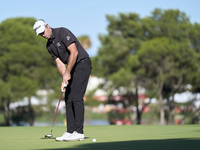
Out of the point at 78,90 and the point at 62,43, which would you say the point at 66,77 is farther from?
the point at 62,43

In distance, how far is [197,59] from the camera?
36.1 metres

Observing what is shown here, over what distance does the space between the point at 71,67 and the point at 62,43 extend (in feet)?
1.40

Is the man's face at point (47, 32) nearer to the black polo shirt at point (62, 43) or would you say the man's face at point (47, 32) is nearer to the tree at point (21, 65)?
the black polo shirt at point (62, 43)

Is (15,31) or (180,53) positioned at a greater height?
(15,31)

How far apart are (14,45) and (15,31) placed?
1.35m

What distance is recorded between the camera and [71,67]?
6.84m

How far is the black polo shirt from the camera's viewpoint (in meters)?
6.86

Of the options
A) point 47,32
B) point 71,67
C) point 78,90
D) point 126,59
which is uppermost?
point 126,59

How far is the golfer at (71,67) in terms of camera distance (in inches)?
269

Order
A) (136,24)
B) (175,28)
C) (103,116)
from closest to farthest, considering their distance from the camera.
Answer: (175,28), (136,24), (103,116)

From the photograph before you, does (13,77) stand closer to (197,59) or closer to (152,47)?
(152,47)

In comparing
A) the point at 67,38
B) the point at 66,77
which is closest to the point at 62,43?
the point at 67,38

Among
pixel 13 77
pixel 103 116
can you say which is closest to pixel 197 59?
pixel 13 77

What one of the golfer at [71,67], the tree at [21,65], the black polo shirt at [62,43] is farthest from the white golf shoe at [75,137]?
the tree at [21,65]
